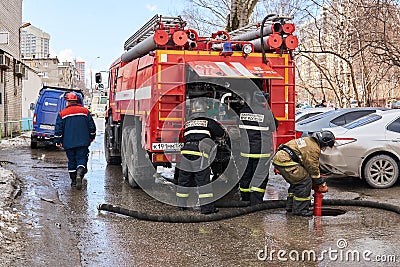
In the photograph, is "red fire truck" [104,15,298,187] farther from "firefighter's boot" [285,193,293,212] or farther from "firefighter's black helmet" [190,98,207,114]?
"firefighter's boot" [285,193,293,212]

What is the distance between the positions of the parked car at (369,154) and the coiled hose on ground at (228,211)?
1701mm

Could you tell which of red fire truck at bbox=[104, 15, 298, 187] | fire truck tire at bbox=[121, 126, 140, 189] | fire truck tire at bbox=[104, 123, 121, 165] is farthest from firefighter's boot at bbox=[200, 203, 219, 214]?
fire truck tire at bbox=[104, 123, 121, 165]

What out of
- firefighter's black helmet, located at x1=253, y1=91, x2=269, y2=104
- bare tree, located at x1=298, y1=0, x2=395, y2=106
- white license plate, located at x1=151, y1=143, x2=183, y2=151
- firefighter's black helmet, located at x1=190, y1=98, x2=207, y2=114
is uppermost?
bare tree, located at x1=298, y1=0, x2=395, y2=106

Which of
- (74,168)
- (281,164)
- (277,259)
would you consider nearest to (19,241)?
(277,259)

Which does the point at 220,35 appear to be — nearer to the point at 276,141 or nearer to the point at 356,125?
the point at 276,141

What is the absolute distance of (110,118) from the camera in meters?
13.8

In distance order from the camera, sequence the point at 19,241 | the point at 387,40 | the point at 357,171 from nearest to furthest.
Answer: the point at 19,241 < the point at 357,171 < the point at 387,40

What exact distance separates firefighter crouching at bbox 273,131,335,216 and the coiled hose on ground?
54cm

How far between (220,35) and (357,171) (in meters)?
3.58

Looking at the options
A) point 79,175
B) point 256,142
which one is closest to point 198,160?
point 256,142

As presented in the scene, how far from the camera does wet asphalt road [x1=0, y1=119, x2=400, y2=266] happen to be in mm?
5730

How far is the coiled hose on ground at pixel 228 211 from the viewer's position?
748 cm

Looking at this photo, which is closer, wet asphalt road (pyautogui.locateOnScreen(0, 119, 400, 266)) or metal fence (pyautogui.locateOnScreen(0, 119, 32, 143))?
wet asphalt road (pyautogui.locateOnScreen(0, 119, 400, 266))

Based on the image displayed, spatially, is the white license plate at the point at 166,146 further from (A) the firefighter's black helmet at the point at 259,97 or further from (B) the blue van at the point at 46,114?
(B) the blue van at the point at 46,114
